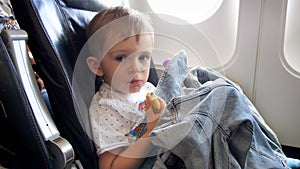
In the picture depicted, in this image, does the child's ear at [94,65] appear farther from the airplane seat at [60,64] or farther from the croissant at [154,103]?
the croissant at [154,103]

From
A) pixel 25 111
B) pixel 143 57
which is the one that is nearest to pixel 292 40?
pixel 143 57

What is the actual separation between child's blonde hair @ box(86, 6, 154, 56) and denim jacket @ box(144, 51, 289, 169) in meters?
0.25

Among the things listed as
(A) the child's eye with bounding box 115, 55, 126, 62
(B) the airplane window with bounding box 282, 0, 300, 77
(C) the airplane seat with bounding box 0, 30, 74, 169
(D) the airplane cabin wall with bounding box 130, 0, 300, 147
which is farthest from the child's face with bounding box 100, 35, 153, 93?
(B) the airplane window with bounding box 282, 0, 300, 77

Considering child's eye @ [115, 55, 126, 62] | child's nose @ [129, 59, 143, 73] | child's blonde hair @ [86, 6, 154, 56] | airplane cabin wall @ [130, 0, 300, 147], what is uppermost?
child's blonde hair @ [86, 6, 154, 56]

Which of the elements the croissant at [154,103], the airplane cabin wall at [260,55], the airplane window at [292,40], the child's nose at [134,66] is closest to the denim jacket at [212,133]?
the croissant at [154,103]

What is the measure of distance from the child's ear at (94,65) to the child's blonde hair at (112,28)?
18 millimetres

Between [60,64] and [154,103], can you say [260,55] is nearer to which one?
[154,103]

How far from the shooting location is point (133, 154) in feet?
2.22

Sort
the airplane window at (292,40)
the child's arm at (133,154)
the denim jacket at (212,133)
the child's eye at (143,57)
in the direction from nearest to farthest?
the denim jacket at (212,133) < the child's arm at (133,154) < the child's eye at (143,57) < the airplane window at (292,40)

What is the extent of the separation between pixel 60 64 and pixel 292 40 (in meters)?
1.12

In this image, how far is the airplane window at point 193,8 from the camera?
1.29 metres

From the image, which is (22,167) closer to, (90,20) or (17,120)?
(17,120)

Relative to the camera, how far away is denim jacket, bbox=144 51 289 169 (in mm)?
536

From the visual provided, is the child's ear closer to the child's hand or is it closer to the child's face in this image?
the child's face
